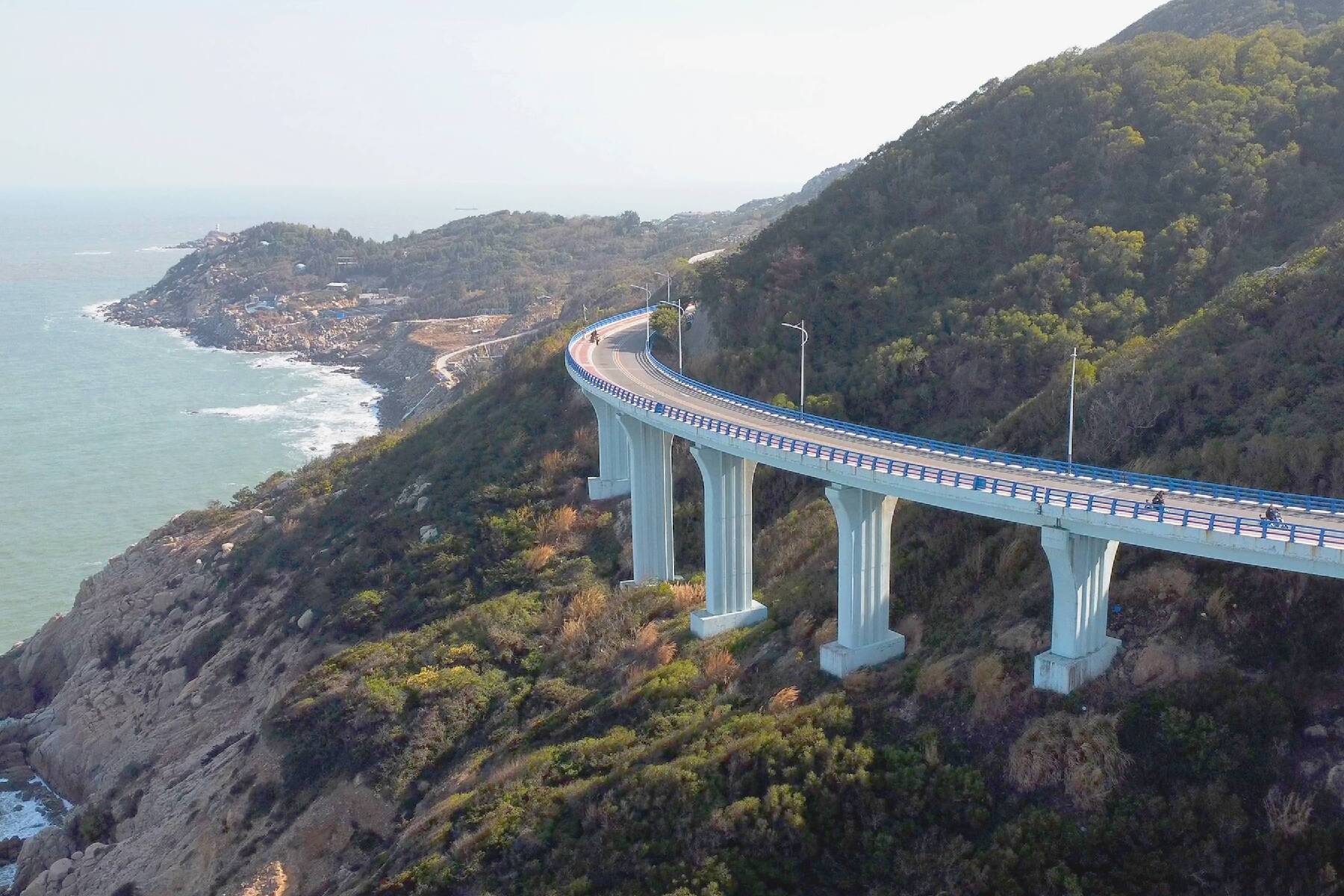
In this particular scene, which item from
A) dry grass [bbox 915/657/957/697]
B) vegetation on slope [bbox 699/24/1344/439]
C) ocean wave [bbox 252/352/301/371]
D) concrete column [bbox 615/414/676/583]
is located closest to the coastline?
ocean wave [bbox 252/352/301/371]

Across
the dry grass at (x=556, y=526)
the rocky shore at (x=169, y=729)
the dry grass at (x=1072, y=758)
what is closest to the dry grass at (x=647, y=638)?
the rocky shore at (x=169, y=729)

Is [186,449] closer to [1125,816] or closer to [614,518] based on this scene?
[614,518]

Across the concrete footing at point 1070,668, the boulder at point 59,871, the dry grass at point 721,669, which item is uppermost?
the concrete footing at point 1070,668

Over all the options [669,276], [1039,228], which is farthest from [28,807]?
[669,276]

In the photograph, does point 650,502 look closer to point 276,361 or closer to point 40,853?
point 40,853

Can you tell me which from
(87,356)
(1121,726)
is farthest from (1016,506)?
(87,356)

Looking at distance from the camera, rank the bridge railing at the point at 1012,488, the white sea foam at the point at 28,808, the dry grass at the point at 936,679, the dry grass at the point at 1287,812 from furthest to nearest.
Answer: the white sea foam at the point at 28,808
the dry grass at the point at 936,679
the bridge railing at the point at 1012,488
the dry grass at the point at 1287,812

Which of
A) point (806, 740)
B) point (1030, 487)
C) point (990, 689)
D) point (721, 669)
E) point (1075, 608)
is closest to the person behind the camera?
point (1075, 608)

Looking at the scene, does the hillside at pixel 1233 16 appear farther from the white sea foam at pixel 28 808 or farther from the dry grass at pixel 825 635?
the white sea foam at pixel 28 808
